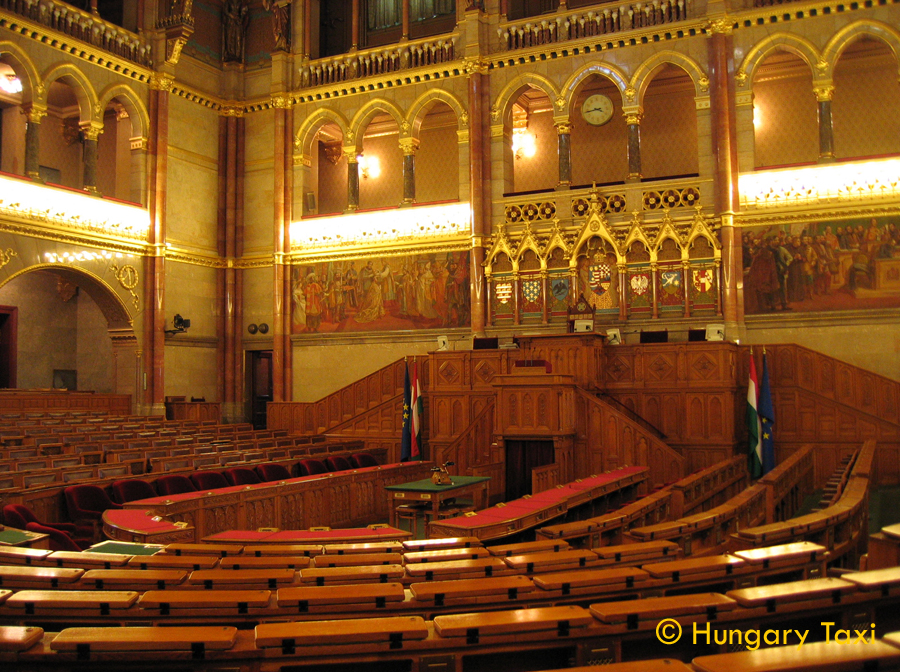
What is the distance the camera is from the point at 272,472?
1107 cm

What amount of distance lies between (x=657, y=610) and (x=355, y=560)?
2.02 meters

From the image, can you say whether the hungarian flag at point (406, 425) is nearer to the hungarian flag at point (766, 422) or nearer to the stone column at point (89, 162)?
the hungarian flag at point (766, 422)

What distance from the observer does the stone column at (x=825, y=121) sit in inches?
638

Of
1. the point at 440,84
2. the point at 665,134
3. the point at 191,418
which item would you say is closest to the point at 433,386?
the point at 191,418

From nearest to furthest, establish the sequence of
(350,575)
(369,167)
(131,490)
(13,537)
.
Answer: (350,575)
(13,537)
(131,490)
(369,167)

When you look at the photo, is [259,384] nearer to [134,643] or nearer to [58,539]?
[58,539]

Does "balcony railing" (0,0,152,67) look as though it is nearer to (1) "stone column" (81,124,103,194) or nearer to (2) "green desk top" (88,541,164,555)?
(1) "stone column" (81,124,103,194)

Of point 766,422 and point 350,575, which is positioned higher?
point 766,422

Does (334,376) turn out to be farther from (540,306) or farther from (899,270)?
(899,270)

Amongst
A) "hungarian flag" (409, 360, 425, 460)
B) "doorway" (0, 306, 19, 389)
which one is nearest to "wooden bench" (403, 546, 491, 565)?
"hungarian flag" (409, 360, 425, 460)

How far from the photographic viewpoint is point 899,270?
597 inches

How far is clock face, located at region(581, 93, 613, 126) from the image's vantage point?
63.5ft

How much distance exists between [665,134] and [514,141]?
396 cm

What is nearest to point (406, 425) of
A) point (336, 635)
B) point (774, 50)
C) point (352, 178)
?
point (352, 178)
